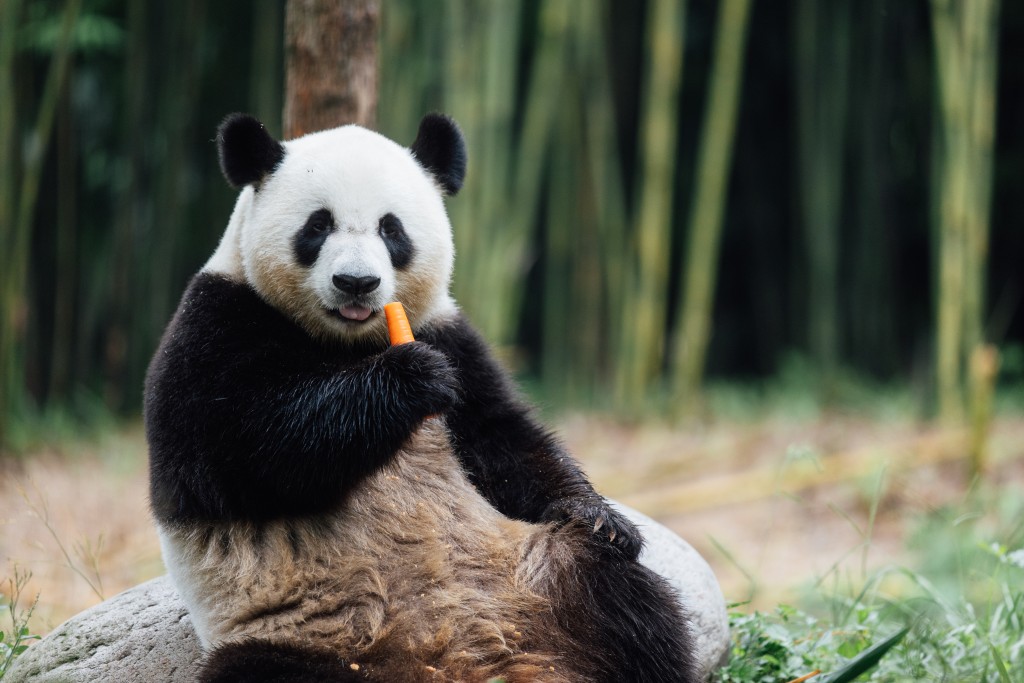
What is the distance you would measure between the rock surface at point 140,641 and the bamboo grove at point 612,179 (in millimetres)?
3289

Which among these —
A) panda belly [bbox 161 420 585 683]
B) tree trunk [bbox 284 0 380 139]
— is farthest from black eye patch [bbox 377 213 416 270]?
tree trunk [bbox 284 0 380 139]

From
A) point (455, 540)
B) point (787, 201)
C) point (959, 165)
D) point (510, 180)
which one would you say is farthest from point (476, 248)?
point (787, 201)

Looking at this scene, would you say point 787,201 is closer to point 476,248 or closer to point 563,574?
point 476,248

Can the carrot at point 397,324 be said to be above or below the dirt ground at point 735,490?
above

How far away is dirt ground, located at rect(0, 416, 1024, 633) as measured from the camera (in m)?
5.20

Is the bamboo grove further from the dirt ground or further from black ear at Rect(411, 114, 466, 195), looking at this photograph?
black ear at Rect(411, 114, 466, 195)

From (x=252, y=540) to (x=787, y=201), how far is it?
9083mm

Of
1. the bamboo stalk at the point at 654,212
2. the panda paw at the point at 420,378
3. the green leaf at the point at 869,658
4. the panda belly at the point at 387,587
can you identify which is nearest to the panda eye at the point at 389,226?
the panda paw at the point at 420,378

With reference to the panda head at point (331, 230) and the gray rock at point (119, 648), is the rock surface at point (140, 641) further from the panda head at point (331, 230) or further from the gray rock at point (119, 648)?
the panda head at point (331, 230)

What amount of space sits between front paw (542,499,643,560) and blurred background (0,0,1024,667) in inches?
71.6

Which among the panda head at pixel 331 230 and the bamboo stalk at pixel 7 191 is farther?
the bamboo stalk at pixel 7 191

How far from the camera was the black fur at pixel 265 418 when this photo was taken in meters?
2.57

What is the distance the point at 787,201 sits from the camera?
35.5 ft

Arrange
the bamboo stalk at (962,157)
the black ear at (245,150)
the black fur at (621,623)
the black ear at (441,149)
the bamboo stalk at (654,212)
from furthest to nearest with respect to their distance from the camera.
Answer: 1. the bamboo stalk at (654,212)
2. the bamboo stalk at (962,157)
3. the black ear at (441,149)
4. the black ear at (245,150)
5. the black fur at (621,623)
